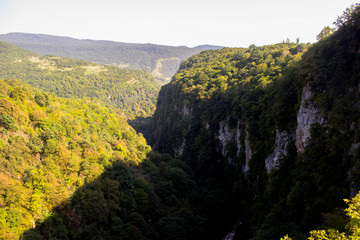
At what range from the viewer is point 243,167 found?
152 ft

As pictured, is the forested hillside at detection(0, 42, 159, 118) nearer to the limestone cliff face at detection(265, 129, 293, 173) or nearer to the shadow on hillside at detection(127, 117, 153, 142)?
the shadow on hillside at detection(127, 117, 153, 142)

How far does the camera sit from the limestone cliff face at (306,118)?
27.3 m

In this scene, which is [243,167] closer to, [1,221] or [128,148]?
[128,148]

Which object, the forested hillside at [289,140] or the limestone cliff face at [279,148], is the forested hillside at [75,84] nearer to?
the forested hillside at [289,140]

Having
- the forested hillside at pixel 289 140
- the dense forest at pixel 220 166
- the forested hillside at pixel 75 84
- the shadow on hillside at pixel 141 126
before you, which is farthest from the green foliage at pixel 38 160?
the forested hillside at pixel 75 84

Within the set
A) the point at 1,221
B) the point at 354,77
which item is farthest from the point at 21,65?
the point at 354,77

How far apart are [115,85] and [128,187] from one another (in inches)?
6484

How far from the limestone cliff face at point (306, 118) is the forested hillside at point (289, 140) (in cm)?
10

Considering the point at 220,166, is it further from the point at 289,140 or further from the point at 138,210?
the point at 289,140

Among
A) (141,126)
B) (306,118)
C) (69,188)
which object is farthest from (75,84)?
(306,118)

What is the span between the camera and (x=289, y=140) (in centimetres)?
3281

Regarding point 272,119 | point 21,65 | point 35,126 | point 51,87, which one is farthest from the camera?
point 21,65

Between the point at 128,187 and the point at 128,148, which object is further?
the point at 128,148

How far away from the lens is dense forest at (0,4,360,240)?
2369 centimetres
